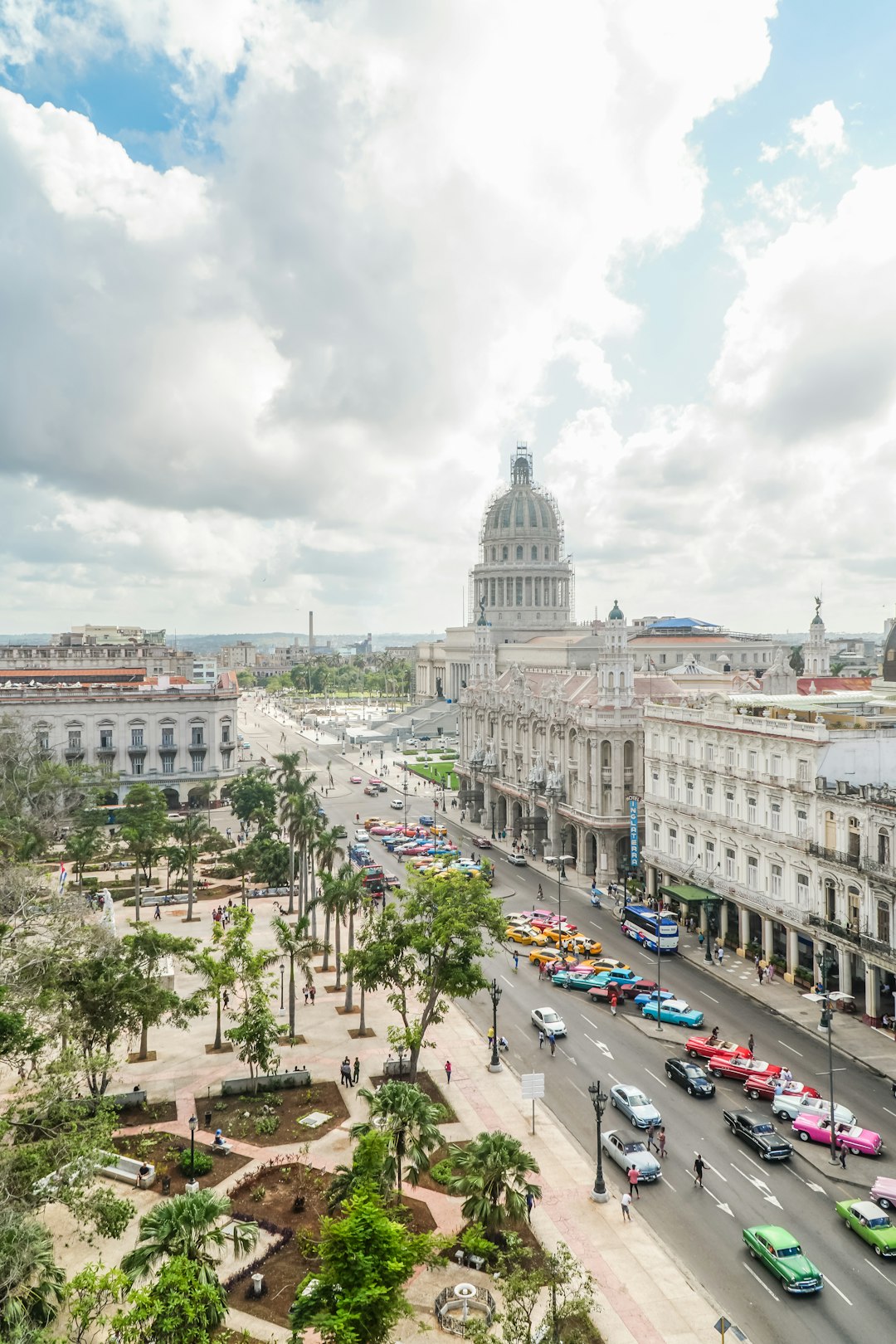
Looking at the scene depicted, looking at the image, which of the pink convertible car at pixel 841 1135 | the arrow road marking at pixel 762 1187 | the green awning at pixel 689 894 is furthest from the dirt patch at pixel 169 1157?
the green awning at pixel 689 894

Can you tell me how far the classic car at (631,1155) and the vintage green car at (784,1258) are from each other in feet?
16.3

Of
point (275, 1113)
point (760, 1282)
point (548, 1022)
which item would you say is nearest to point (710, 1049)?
point (548, 1022)

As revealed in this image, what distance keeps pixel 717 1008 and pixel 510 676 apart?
65089mm

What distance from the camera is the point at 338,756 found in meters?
177

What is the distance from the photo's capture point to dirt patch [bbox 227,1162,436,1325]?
97.5 ft

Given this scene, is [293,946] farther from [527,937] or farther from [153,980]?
[527,937]

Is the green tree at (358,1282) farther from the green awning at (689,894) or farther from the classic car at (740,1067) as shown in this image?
the green awning at (689,894)

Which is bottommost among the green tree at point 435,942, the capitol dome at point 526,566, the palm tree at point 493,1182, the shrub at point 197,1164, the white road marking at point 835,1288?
the white road marking at point 835,1288

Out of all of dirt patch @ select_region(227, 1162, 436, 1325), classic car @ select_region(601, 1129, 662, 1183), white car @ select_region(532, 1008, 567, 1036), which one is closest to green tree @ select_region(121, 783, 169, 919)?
white car @ select_region(532, 1008, 567, 1036)

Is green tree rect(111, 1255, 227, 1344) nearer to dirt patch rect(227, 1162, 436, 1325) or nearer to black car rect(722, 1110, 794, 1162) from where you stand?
dirt patch rect(227, 1162, 436, 1325)

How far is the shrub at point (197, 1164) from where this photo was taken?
3718 cm

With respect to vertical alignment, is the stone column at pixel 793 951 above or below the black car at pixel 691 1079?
above

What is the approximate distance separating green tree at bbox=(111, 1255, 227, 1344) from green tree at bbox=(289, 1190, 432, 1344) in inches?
86.2

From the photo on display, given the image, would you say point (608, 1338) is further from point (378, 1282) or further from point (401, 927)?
point (401, 927)
